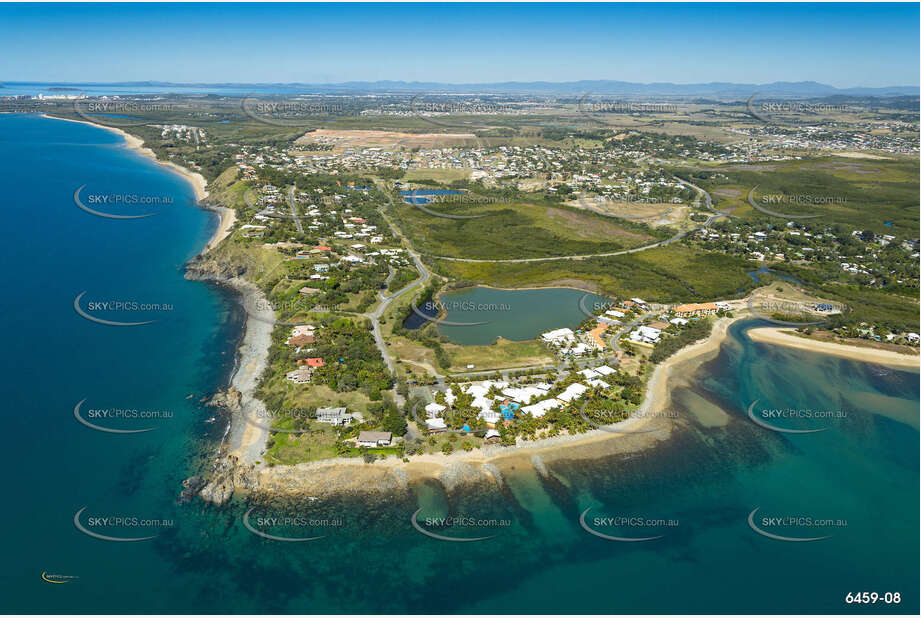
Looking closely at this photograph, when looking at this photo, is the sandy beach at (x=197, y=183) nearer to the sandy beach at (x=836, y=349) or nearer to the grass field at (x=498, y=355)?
the grass field at (x=498, y=355)

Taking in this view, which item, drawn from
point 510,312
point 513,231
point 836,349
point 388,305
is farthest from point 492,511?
point 513,231

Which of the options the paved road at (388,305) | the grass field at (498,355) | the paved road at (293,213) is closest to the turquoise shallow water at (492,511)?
the grass field at (498,355)

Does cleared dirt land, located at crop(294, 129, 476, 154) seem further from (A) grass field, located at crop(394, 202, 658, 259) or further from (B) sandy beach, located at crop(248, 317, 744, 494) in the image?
(B) sandy beach, located at crop(248, 317, 744, 494)

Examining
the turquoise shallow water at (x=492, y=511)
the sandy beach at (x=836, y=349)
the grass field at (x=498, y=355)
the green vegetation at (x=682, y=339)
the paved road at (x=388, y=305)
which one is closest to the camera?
the turquoise shallow water at (x=492, y=511)

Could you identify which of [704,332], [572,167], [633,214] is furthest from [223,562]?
[572,167]

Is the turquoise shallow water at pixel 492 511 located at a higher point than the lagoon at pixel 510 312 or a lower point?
lower

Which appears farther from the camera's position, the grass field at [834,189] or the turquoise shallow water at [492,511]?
the grass field at [834,189]

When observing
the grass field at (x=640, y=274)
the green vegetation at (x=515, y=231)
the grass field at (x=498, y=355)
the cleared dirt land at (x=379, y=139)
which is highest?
the cleared dirt land at (x=379, y=139)
